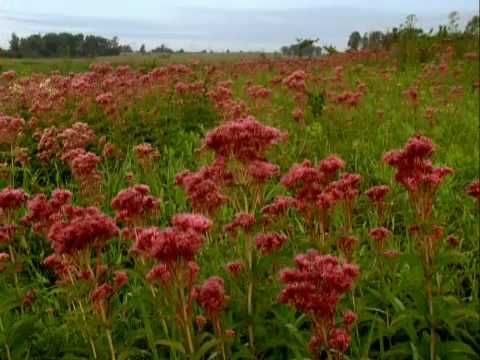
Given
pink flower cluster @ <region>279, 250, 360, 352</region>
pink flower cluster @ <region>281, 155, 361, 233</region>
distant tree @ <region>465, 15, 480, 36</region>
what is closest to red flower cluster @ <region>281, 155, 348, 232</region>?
pink flower cluster @ <region>281, 155, 361, 233</region>

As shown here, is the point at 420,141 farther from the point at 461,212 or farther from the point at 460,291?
the point at 461,212

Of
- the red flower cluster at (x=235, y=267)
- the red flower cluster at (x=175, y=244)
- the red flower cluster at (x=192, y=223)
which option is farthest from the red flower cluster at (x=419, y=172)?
the red flower cluster at (x=175, y=244)

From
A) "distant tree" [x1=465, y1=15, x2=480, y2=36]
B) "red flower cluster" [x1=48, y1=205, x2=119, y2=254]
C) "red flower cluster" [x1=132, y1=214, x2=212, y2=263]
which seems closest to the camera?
"red flower cluster" [x1=132, y1=214, x2=212, y2=263]

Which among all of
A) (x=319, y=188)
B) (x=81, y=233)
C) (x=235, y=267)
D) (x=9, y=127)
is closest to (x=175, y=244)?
(x=81, y=233)

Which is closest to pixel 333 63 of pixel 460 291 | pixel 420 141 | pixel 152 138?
pixel 152 138

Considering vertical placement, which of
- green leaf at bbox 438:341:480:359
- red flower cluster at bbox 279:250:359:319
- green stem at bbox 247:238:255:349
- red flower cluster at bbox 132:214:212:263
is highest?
red flower cluster at bbox 132:214:212:263

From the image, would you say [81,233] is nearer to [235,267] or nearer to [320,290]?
[235,267]

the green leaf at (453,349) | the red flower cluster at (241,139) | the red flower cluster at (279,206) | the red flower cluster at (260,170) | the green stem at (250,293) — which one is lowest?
the green leaf at (453,349)

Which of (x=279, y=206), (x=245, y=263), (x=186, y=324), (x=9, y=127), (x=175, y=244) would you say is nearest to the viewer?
(x=175, y=244)

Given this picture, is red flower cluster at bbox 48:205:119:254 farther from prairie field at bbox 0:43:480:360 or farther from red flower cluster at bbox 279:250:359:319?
red flower cluster at bbox 279:250:359:319

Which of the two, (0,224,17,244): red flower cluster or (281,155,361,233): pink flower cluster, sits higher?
(281,155,361,233): pink flower cluster

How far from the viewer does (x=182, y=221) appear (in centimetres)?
262

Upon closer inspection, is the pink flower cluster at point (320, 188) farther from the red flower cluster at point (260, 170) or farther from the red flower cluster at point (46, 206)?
the red flower cluster at point (46, 206)

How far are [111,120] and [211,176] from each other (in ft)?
15.1
